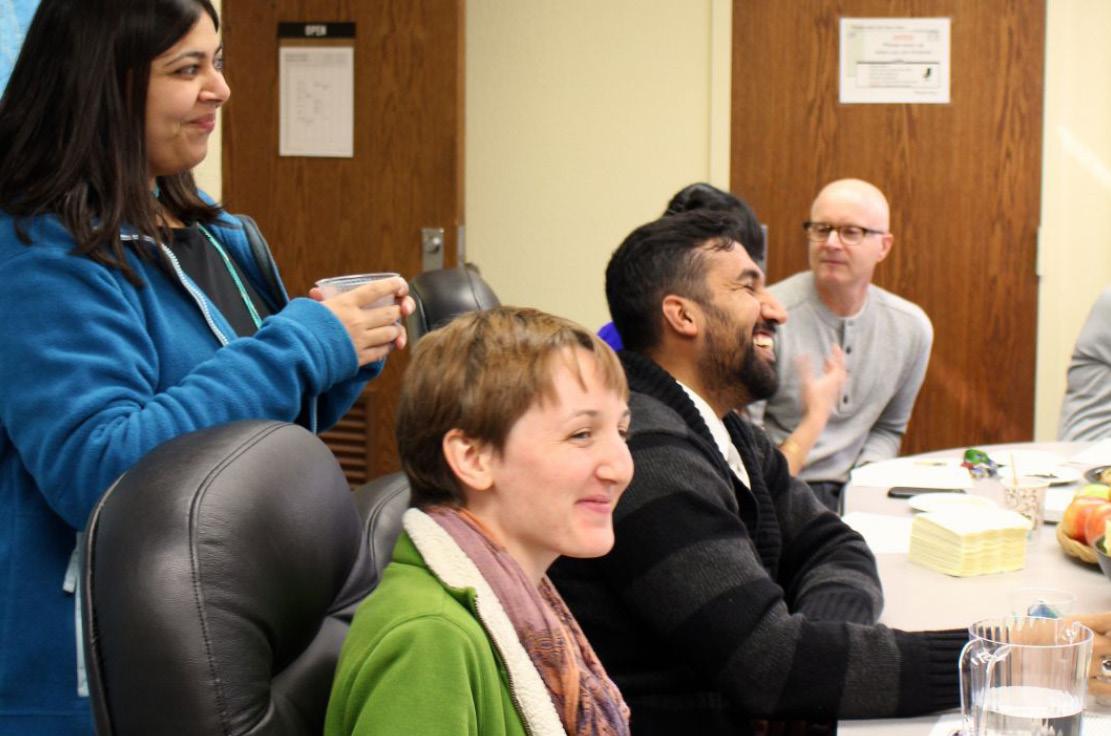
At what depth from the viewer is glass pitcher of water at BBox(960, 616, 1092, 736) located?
1176 millimetres

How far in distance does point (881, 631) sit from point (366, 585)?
585mm

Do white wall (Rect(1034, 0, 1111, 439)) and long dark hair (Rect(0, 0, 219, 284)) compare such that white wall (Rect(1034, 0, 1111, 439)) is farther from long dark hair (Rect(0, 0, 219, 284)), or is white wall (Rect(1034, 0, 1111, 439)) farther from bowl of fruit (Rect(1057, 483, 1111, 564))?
long dark hair (Rect(0, 0, 219, 284))

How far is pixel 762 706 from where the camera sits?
1.45m

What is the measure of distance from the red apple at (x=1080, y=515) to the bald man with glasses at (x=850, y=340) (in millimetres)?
1331

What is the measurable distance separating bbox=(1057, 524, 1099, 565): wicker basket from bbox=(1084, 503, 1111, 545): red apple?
0.02 metres

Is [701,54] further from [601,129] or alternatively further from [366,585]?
[366,585]

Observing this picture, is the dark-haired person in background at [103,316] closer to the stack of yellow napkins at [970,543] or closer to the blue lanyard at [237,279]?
the blue lanyard at [237,279]

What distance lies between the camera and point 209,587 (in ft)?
3.19

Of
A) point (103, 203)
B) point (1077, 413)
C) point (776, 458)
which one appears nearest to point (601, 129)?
point (1077, 413)

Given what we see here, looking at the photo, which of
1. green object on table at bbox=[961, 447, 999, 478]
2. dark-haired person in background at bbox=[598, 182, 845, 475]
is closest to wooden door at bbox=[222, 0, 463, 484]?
dark-haired person in background at bbox=[598, 182, 845, 475]

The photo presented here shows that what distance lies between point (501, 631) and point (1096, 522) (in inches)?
44.0

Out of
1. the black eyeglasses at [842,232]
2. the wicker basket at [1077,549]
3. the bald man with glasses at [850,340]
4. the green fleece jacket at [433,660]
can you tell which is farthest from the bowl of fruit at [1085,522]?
the black eyeglasses at [842,232]

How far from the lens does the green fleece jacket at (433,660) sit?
1041mm

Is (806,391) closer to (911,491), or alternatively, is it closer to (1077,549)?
(911,491)
